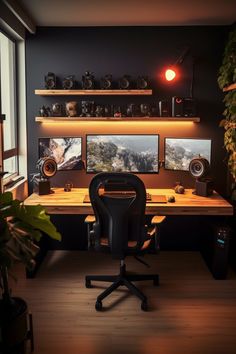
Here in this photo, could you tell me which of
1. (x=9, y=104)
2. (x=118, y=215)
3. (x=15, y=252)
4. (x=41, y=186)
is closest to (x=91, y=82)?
(x=9, y=104)

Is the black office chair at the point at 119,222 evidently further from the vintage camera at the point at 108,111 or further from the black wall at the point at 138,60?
the black wall at the point at 138,60

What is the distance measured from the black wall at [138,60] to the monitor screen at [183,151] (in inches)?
6.9

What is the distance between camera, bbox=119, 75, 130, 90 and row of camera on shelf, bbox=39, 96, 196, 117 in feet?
0.61

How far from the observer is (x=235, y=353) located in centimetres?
254

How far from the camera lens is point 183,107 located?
161 inches

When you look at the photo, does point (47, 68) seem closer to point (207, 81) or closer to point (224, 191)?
point (207, 81)

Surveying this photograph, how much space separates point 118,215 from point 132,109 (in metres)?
1.45

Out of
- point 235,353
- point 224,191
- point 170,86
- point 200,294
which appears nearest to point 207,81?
point 170,86

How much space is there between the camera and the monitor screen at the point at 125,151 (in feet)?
13.7

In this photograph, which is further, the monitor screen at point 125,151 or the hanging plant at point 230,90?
the monitor screen at point 125,151

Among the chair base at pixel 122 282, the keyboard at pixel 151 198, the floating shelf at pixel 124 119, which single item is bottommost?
the chair base at pixel 122 282

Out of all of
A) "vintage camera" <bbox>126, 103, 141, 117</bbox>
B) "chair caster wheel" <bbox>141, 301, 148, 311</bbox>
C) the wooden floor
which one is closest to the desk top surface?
the wooden floor

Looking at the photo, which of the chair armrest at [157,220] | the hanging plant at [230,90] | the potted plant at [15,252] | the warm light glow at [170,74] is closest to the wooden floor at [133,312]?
the potted plant at [15,252]

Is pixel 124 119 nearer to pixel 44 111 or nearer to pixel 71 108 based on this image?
pixel 71 108
